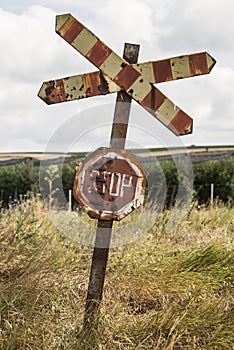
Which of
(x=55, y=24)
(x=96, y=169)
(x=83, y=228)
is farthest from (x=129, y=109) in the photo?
(x=83, y=228)

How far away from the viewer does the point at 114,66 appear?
3.83m

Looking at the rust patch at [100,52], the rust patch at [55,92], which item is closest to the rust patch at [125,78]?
the rust patch at [100,52]

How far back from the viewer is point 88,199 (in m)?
3.82

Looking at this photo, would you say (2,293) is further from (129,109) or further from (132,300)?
(129,109)

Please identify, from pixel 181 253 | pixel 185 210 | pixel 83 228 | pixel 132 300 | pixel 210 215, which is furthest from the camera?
pixel 210 215

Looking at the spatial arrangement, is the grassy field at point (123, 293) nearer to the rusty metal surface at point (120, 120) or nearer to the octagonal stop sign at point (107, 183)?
the octagonal stop sign at point (107, 183)

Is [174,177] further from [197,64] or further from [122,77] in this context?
[122,77]

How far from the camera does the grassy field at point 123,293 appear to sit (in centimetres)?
368

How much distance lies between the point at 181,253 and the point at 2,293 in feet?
6.75

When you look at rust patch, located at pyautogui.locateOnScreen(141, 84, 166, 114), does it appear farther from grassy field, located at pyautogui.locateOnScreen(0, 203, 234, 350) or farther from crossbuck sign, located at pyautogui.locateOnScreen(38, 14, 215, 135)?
grassy field, located at pyautogui.locateOnScreen(0, 203, 234, 350)

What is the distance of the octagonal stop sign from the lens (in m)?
3.79

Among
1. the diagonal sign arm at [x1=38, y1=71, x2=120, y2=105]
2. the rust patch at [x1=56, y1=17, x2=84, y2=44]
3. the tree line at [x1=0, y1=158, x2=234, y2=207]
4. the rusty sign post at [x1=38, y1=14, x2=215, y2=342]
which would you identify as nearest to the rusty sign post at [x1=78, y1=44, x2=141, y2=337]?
the rusty sign post at [x1=38, y1=14, x2=215, y2=342]

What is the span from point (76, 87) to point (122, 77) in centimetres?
30

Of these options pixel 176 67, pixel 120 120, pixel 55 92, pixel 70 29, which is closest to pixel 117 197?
pixel 120 120
